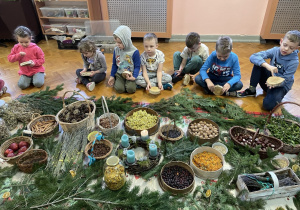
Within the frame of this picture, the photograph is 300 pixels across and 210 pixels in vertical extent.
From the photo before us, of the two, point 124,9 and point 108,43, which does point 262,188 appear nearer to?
point 108,43

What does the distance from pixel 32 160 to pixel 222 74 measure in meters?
2.34

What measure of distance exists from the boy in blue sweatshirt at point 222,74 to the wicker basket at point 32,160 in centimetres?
200

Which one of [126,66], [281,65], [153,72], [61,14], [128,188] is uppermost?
[61,14]

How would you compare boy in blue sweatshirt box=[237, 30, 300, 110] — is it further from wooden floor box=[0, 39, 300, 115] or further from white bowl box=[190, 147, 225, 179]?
white bowl box=[190, 147, 225, 179]

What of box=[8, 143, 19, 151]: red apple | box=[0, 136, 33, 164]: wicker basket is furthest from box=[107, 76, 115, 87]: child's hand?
box=[8, 143, 19, 151]: red apple

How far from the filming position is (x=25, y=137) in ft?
6.77

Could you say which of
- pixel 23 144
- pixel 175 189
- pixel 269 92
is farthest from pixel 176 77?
pixel 23 144

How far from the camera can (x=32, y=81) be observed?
3.15 metres

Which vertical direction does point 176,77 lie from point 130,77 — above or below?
below

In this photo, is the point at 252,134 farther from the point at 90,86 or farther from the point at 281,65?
the point at 90,86

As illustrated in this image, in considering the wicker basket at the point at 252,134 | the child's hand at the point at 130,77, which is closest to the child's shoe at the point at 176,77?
the child's hand at the point at 130,77

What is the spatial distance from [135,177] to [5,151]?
1.21 meters

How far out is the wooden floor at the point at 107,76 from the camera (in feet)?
9.18

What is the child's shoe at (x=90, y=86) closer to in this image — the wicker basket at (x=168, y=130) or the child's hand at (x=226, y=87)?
the wicker basket at (x=168, y=130)
